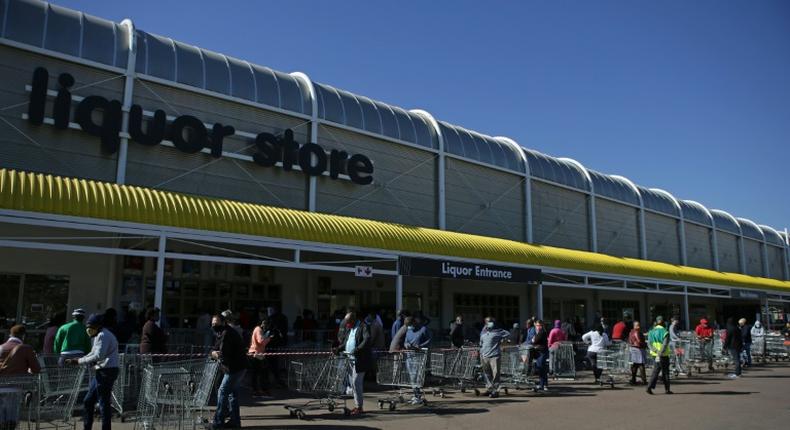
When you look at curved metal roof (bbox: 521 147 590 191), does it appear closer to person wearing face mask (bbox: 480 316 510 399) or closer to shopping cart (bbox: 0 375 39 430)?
person wearing face mask (bbox: 480 316 510 399)

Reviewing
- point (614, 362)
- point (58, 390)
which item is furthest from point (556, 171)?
point (58, 390)

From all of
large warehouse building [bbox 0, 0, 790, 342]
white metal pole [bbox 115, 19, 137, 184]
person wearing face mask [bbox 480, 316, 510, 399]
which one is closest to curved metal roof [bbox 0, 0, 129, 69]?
large warehouse building [bbox 0, 0, 790, 342]

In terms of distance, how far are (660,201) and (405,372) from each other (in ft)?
102

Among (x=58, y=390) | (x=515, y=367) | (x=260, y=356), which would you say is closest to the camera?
(x=58, y=390)

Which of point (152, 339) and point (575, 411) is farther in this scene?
point (575, 411)

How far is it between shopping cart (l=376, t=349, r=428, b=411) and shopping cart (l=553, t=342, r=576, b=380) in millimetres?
6231

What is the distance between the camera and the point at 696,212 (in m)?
42.4

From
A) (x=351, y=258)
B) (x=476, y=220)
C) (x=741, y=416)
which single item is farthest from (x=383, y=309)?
(x=741, y=416)

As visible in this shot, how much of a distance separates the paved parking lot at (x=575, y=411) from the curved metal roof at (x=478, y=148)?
12.3 metres

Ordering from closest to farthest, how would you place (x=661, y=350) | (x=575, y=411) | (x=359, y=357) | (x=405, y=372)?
1. (x=359, y=357)
2. (x=575, y=411)
3. (x=405, y=372)
4. (x=661, y=350)

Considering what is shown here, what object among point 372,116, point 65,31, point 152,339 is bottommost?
point 152,339

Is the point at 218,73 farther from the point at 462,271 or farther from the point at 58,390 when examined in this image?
the point at 58,390

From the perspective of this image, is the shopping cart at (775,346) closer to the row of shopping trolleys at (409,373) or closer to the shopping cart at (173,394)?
the row of shopping trolleys at (409,373)

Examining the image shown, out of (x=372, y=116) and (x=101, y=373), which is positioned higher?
(x=372, y=116)
